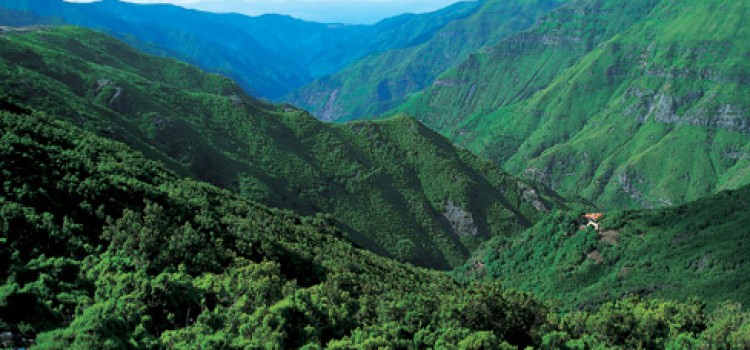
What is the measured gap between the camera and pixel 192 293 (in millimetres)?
63312

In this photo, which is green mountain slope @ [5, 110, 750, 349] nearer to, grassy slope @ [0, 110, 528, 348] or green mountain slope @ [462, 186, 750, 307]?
grassy slope @ [0, 110, 528, 348]

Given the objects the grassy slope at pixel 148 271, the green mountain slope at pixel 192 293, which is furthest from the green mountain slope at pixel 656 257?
the grassy slope at pixel 148 271

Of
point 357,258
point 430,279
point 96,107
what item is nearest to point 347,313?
point 357,258

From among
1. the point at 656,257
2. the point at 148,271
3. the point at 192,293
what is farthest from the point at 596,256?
the point at 192,293

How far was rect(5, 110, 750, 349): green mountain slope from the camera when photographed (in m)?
51.7

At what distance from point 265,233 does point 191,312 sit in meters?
46.7

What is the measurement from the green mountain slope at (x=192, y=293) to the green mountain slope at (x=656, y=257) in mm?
66188

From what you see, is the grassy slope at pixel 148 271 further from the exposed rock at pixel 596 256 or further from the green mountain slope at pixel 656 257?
the exposed rock at pixel 596 256

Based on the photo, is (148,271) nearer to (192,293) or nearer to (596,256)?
(192,293)

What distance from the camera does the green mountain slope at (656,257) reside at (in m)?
154

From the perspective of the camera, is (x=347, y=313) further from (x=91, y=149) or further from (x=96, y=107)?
(x=96, y=107)

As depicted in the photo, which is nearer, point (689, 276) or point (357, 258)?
point (357, 258)

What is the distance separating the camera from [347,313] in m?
68.0

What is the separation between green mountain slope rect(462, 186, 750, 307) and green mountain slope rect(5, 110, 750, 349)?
6619 cm
